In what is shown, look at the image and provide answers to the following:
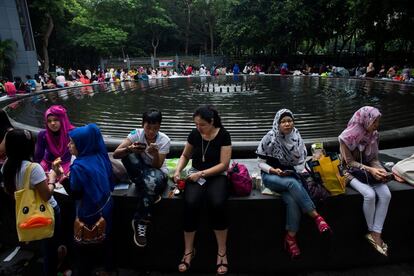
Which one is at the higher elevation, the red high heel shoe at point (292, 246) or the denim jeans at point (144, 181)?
the denim jeans at point (144, 181)

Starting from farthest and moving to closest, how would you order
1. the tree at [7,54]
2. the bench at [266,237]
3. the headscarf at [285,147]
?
the tree at [7,54] < the headscarf at [285,147] < the bench at [266,237]

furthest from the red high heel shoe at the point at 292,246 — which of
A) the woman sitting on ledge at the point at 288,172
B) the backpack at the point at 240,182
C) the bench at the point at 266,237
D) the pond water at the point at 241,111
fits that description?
the pond water at the point at 241,111

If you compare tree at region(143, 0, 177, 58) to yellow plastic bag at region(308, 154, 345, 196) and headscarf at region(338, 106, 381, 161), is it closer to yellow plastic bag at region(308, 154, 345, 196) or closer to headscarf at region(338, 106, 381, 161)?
headscarf at region(338, 106, 381, 161)

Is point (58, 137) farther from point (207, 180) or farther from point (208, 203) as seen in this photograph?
point (208, 203)

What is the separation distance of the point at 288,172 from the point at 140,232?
1623 millimetres

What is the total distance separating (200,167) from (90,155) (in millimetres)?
1135

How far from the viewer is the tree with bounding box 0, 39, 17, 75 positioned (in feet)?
70.3

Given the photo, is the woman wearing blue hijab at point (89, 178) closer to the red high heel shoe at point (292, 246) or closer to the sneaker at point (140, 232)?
the sneaker at point (140, 232)

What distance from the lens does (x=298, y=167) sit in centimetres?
362

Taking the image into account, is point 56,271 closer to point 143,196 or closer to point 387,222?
point 143,196

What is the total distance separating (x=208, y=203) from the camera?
324 centimetres

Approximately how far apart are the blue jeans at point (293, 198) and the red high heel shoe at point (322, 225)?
11 cm

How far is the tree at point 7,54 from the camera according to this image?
70.3 feet

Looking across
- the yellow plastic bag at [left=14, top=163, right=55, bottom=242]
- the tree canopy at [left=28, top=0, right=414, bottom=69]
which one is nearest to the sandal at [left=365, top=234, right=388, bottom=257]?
the yellow plastic bag at [left=14, top=163, right=55, bottom=242]
